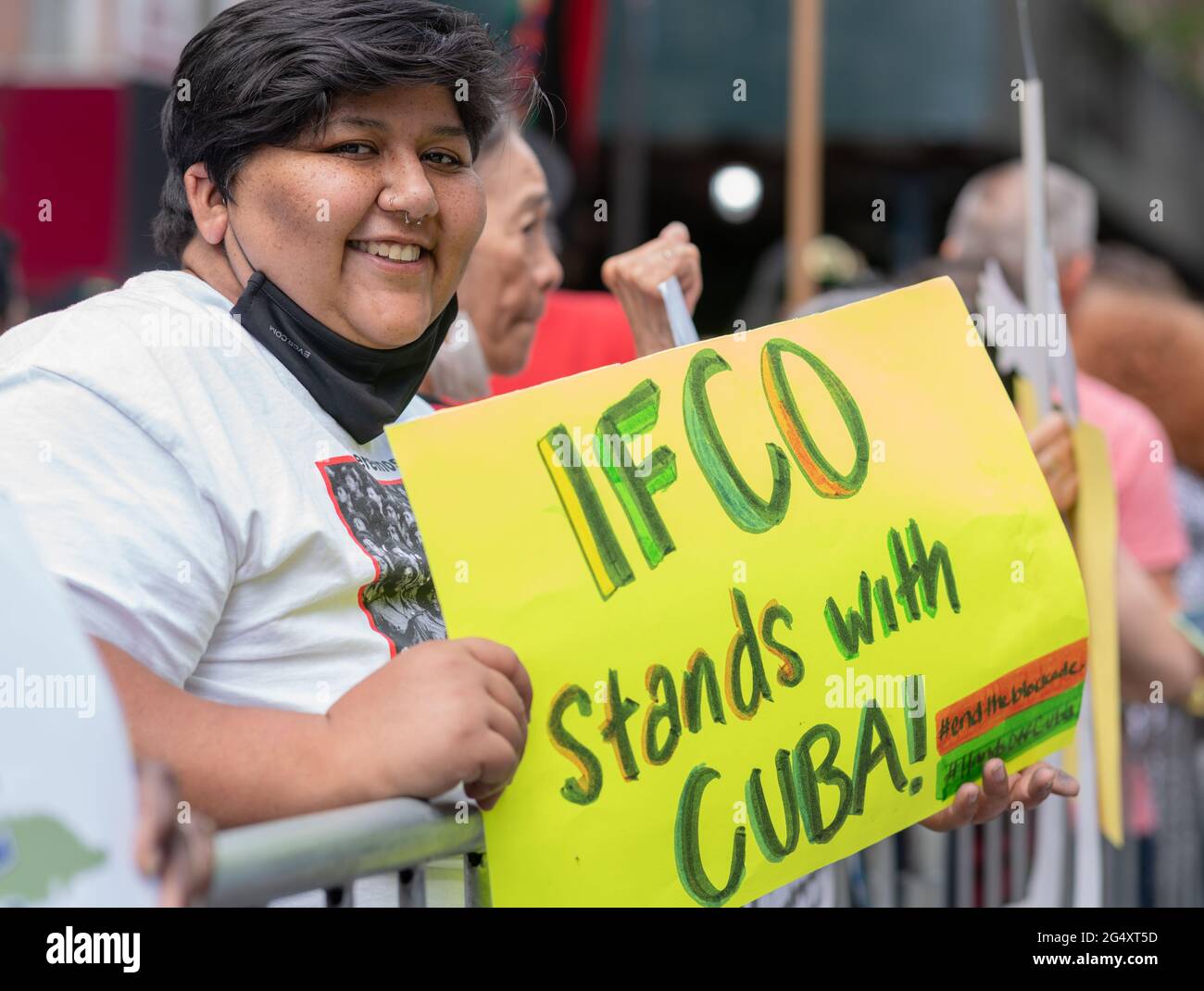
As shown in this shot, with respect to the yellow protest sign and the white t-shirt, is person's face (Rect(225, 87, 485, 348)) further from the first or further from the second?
the yellow protest sign

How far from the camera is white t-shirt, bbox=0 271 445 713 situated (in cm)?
151

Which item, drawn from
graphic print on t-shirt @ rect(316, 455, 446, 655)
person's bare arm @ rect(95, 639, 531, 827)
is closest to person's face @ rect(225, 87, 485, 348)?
graphic print on t-shirt @ rect(316, 455, 446, 655)

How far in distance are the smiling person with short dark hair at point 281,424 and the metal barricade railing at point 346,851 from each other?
4cm

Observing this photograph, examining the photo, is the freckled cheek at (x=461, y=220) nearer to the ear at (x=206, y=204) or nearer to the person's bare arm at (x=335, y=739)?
the ear at (x=206, y=204)

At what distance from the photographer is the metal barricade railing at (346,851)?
1.29m

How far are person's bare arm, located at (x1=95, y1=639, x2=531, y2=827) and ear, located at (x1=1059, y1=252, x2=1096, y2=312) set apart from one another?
2.98 metres

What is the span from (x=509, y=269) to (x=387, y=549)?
1.43m

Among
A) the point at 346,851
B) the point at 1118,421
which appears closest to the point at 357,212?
the point at 346,851

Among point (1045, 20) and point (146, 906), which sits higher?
point (1045, 20)
